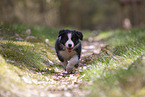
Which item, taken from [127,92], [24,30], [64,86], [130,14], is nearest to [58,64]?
[64,86]

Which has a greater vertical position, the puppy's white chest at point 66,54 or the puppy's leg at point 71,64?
the puppy's white chest at point 66,54

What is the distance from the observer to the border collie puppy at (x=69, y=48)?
575cm

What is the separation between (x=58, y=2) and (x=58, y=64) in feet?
52.9

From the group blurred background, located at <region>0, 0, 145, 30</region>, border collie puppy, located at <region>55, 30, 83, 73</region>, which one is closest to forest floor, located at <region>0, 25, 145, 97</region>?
border collie puppy, located at <region>55, 30, 83, 73</region>

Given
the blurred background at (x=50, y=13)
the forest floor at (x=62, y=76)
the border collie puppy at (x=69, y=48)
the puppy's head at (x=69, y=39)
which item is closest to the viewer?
the forest floor at (x=62, y=76)

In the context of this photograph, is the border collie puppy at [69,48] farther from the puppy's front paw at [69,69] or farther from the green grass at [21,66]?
the green grass at [21,66]

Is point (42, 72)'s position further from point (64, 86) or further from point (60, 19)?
point (60, 19)

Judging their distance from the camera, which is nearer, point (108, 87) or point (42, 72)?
point (108, 87)

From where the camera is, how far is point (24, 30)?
28.8 feet

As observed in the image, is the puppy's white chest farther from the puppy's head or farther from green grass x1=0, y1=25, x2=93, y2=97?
green grass x1=0, y1=25, x2=93, y2=97

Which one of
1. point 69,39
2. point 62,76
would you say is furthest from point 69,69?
point 69,39

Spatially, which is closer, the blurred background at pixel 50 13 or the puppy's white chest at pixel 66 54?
the puppy's white chest at pixel 66 54

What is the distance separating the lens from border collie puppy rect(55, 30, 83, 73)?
5.75m

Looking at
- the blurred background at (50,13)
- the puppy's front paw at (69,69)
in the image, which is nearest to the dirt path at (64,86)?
the puppy's front paw at (69,69)
